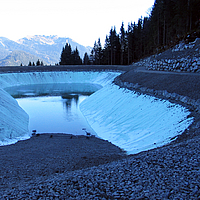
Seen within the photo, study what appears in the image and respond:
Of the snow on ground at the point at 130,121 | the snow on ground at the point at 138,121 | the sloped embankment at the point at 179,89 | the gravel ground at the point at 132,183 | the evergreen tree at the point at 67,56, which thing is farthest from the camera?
the evergreen tree at the point at 67,56

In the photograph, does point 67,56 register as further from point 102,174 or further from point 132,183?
point 132,183

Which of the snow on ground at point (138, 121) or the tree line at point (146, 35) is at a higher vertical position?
the tree line at point (146, 35)

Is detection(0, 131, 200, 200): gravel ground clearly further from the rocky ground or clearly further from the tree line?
the tree line

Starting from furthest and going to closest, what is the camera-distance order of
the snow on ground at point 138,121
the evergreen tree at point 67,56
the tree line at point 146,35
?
1. the evergreen tree at point 67,56
2. the tree line at point 146,35
3. the snow on ground at point 138,121

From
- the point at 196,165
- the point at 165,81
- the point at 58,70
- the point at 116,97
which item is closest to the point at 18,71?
the point at 58,70

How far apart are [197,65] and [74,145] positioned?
50.7 feet

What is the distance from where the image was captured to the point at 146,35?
73500 mm

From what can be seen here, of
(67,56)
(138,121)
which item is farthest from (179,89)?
(67,56)

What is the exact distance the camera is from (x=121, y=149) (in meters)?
13.5

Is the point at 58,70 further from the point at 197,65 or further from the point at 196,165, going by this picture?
the point at 196,165

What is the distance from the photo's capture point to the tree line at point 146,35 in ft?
136

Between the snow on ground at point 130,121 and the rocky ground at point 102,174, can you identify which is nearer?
the rocky ground at point 102,174

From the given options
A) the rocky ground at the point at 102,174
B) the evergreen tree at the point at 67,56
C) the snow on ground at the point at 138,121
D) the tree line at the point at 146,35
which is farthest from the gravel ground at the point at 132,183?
the evergreen tree at the point at 67,56

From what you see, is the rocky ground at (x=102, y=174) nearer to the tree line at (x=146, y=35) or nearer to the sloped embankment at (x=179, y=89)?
the sloped embankment at (x=179, y=89)
